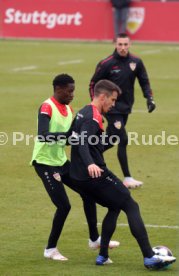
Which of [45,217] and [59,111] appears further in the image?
[45,217]

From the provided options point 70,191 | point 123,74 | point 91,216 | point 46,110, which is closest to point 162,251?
point 91,216

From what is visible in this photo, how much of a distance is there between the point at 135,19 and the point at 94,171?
94.0ft

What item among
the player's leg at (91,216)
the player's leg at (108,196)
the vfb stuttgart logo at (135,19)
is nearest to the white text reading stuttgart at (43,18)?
the vfb stuttgart logo at (135,19)

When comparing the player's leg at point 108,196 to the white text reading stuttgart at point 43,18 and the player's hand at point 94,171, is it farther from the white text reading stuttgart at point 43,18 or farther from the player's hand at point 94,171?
the white text reading stuttgart at point 43,18

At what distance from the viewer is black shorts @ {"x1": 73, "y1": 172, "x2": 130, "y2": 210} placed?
34.6 feet

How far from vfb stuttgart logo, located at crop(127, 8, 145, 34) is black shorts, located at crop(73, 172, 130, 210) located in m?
27.9

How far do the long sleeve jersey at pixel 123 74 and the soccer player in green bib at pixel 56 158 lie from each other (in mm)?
4150

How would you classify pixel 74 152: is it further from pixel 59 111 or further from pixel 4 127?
pixel 4 127

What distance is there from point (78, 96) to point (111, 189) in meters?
14.4

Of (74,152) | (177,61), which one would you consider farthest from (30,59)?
(74,152)

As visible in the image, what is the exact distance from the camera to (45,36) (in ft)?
130

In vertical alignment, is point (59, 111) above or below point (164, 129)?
above

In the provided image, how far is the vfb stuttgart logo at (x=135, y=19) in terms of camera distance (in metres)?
38.1

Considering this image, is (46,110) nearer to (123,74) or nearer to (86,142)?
(86,142)
